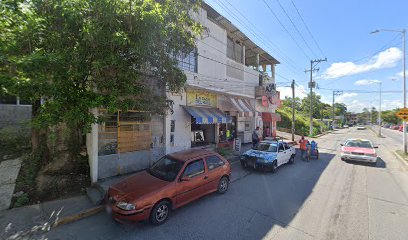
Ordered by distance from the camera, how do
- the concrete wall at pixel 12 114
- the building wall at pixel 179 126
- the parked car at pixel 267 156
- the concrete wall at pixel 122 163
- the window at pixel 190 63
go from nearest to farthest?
the concrete wall at pixel 122 163 < the parked car at pixel 267 156 < the building wall at pixel 179 126 < the window at pixel 190 63 < the concrete wall at pixel 12 114

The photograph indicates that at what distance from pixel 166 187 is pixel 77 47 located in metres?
4.31

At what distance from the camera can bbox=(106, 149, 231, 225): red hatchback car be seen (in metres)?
4.83

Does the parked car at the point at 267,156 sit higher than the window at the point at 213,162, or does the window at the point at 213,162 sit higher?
the window at the point at 213,162

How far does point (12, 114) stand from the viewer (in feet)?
44.4

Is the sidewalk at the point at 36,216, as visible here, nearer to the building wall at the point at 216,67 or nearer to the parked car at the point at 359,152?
the building wall at the point at 216,67

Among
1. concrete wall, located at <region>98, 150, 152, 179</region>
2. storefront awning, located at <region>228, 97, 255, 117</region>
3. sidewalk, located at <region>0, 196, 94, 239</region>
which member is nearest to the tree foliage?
sidewalk, located at <region>0, 196, 94, 239</region>

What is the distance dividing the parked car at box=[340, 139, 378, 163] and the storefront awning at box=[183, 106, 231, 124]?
7.70 metres

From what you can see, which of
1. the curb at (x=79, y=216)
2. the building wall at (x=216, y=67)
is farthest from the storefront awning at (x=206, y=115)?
the curb at (x=79, y=216)

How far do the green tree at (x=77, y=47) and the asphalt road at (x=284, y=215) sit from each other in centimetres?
325

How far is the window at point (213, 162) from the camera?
677 centimetres

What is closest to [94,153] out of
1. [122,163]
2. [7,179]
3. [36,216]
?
[122,163]

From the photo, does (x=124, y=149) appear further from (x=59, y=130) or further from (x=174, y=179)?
(x=174, y=179)

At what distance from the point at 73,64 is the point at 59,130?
606 cm

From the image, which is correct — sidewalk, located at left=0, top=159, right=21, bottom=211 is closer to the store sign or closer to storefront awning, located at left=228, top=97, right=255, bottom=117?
the store sign
